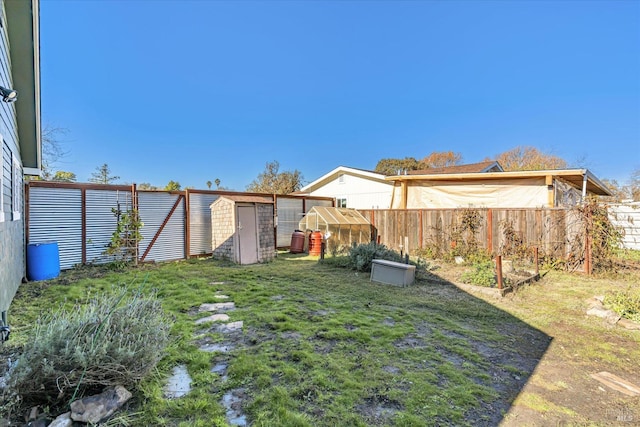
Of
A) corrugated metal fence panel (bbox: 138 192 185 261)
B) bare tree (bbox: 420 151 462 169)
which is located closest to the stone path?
corrugated metal fence panel (bbox: 138 192 185 261)

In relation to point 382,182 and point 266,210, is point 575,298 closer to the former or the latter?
point 266,210

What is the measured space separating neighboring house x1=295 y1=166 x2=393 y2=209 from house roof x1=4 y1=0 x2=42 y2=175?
10.5m

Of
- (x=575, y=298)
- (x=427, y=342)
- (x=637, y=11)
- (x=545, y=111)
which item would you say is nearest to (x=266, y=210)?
(x=427, y=342)

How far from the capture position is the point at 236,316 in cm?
399

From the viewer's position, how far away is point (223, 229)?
29.3 ft

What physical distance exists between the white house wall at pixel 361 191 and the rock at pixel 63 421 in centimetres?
1318

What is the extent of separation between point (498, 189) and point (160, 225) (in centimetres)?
1104

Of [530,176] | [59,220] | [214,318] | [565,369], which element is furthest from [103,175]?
[565,369]

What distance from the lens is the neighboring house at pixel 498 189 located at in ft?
29.8

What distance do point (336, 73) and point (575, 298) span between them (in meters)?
14.5

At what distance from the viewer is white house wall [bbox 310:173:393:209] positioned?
14211 millimetres

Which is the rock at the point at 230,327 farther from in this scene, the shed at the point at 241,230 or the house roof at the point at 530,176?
the house roof at the point at 530,176

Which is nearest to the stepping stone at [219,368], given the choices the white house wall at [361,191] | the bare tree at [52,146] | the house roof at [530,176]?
the house roof at [530,176]

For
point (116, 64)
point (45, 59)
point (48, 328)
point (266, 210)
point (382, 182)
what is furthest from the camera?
point (382, 182)
